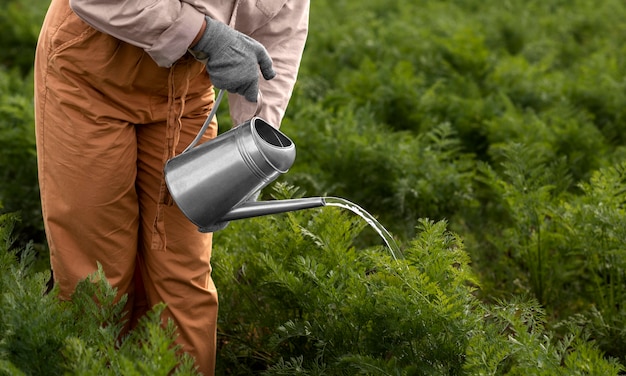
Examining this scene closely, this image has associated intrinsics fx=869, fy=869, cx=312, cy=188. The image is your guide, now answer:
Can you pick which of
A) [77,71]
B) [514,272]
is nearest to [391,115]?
[514,272]

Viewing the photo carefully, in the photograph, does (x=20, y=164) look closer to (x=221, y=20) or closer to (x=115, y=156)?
(x=115, y=156)

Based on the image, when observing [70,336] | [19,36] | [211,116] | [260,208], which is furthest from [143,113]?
[19,36]

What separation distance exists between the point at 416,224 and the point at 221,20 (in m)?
2.12

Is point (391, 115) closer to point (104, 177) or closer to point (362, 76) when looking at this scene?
point (362, 76)

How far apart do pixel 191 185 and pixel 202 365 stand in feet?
2.62

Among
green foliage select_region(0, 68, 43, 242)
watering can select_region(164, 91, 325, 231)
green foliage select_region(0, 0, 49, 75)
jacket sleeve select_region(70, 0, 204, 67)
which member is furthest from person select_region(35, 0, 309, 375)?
green foliage select_region(0, 0, 49, 75)

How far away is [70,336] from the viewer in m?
2.45

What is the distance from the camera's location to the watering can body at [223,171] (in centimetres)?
254

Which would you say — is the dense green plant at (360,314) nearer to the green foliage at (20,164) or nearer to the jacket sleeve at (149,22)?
the jacket sleeve at (149,22)

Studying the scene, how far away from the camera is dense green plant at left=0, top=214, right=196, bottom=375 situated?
2.23 m

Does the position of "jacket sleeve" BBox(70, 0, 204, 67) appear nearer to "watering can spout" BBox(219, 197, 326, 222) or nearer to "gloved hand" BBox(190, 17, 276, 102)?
"gloved hand" BBox(190, 17, 276, 102)

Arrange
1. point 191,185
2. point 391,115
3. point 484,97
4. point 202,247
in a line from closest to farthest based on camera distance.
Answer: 1. point 191,185
2. point 202,247
3. point 391,115
4. point 484,97

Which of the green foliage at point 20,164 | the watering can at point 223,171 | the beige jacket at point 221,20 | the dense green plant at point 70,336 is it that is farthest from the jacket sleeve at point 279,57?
the green foliage at point 20,164

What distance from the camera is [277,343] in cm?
300
